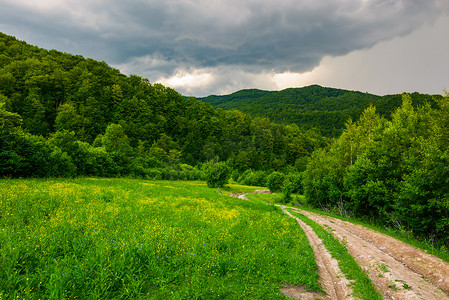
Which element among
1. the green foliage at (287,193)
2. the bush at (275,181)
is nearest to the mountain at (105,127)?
the bush at (275,181)

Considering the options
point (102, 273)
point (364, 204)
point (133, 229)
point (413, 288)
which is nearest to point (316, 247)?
point (413, 288)

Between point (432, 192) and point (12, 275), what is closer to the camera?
point (12, 275)

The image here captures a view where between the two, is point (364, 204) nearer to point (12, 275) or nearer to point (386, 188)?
point (386, 188)

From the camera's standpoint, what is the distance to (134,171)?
5819 cm

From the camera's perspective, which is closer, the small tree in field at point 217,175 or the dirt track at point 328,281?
the dirt track at point 328,281

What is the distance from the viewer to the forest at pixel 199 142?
2258cm

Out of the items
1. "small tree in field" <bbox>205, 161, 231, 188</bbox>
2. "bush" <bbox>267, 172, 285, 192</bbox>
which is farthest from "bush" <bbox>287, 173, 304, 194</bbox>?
"small tree in field" <bbox>205, 161, 231, 188</bbox>

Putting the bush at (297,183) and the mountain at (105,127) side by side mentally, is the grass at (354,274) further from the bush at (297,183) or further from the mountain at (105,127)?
the bush at (297,183)

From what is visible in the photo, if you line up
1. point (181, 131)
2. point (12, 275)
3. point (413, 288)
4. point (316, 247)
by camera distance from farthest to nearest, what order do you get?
point (181, 131) < point (316, 247) < point (413, 288) < point (12, 275)

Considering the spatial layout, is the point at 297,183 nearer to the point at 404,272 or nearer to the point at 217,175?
the point at 217,175

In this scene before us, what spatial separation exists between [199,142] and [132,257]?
409ft

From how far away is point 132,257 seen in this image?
24.0 ft

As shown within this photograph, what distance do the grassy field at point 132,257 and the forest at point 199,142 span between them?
59.0 ft

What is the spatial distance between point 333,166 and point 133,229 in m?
39.3
